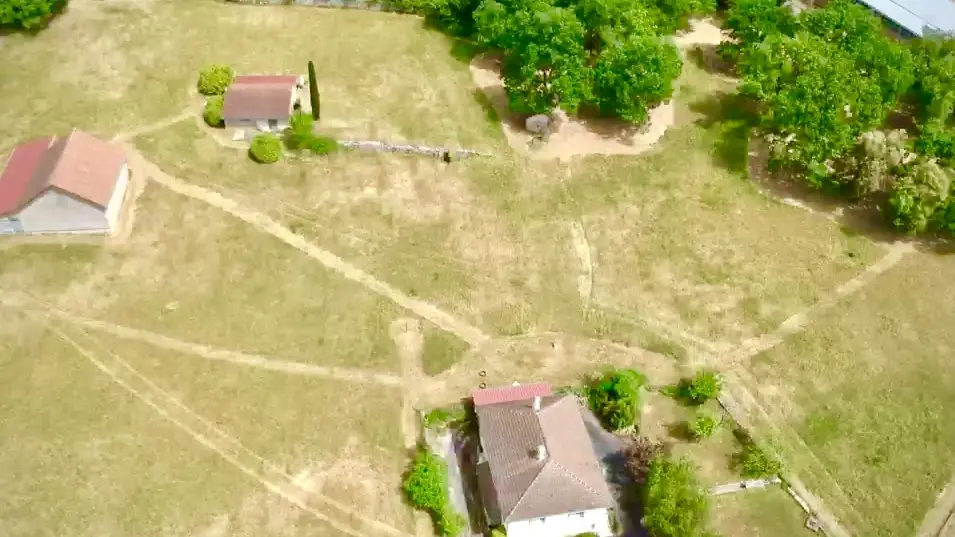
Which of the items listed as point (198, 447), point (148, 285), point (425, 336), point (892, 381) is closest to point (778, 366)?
point (892, 381)

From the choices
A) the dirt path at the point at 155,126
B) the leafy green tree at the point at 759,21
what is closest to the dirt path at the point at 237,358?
the dirt path at the point at 155,126

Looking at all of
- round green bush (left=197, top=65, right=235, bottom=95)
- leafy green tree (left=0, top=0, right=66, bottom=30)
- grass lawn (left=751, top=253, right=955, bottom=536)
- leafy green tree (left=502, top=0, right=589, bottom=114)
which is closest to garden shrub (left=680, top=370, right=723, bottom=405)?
grass lawn (left=751, top=253, right=955, bottom=536)

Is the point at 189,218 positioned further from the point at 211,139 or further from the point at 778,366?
the point at 778,366

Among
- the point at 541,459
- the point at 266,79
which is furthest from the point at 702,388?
the point at 266,79

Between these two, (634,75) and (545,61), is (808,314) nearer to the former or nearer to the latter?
(634,75)

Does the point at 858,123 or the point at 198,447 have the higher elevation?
the point at 858,123

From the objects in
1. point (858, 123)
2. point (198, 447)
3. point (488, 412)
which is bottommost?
point (198, 447)
